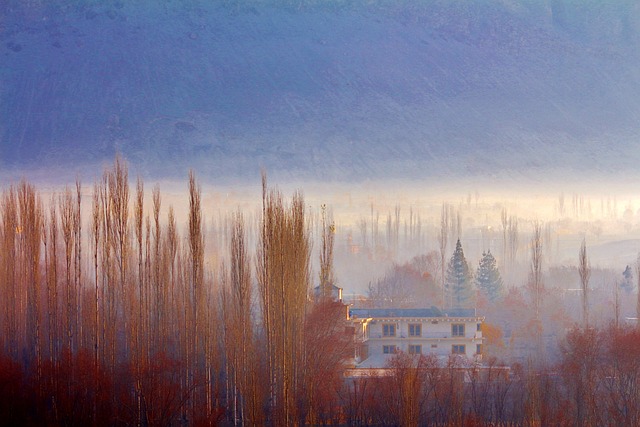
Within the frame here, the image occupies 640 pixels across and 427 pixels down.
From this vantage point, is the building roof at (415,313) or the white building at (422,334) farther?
the building roof at (415,313)

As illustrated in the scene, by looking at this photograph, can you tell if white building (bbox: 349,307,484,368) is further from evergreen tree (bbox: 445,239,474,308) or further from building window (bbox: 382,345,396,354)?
evergreen tree (bbox: 445,239,474,308)

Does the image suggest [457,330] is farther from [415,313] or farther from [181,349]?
[181,349]

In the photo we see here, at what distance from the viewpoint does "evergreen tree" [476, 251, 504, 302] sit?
37725 millimetres

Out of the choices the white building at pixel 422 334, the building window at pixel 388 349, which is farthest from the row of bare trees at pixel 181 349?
the building window at pixel 388 349

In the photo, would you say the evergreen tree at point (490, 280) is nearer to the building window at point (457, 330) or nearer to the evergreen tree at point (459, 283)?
the evergreen tree at point (459, 283)

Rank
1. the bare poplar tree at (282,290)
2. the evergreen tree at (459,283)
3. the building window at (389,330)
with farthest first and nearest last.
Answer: the evergreen tree at (459,283) < the building window at (389,330) < the bare poplar tree at (282,290)

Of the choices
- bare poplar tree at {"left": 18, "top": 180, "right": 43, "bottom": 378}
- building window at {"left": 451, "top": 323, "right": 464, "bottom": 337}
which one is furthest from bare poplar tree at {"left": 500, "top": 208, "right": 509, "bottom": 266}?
bare poplar tree at {"left": 18, "top": 180, "right": 43, "bottom": 378}

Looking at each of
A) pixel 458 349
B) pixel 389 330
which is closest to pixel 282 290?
pixel 389 330

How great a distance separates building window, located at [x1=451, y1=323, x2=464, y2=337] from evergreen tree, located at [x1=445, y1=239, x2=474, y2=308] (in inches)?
469

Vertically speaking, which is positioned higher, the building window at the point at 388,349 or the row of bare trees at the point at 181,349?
the row of bare trees at the point at 181,349

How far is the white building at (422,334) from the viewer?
24000mm

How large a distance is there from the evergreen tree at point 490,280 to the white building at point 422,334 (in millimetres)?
13452

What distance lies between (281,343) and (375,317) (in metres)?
7.89

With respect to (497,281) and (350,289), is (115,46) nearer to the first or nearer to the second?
(350,289)
